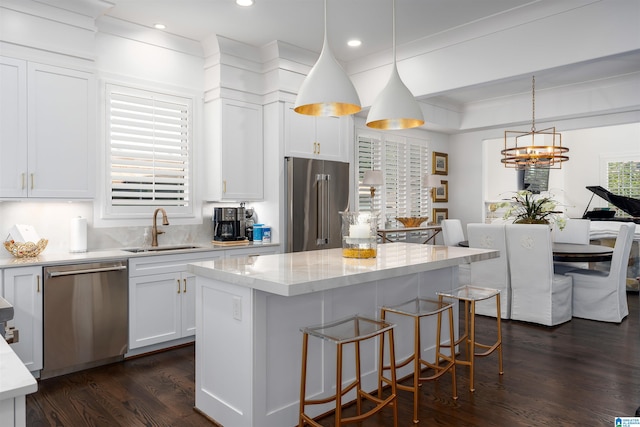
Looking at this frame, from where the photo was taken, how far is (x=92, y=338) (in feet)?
11.2

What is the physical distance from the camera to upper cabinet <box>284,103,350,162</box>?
4801 mm

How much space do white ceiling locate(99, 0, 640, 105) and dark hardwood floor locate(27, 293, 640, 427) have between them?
95.0 inches

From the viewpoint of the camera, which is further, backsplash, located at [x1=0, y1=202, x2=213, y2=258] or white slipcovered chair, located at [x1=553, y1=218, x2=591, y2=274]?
white slipcovered chair, located at [x1=553, y1=218, x2=591, y2=274]

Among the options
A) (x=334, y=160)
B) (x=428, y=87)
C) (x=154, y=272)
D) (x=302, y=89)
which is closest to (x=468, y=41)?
(x=428, y=87)

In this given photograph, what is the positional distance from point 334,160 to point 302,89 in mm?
2650

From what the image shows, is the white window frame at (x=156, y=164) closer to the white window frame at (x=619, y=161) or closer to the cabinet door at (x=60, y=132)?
the cabinet door at (x=60, y=132)

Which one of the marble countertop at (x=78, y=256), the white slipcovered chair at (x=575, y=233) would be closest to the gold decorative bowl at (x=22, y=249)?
the marble countertop at (x=78, y=256)

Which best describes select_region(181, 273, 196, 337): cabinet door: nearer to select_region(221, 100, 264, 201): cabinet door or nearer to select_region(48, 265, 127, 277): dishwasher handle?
select_region(48, 265, 127, 277): dishwasher handle

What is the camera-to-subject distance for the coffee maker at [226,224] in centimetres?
462

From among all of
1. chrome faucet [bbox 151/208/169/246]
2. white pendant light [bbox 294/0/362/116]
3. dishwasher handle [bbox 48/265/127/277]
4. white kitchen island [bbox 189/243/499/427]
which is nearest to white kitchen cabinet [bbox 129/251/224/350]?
dishwasher handle [bbox 48/265/127/277]

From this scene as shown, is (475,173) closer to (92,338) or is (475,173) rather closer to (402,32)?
(402,32)

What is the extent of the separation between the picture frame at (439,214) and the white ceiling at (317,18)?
3686 millimetres

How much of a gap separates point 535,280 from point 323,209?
92.4 inches

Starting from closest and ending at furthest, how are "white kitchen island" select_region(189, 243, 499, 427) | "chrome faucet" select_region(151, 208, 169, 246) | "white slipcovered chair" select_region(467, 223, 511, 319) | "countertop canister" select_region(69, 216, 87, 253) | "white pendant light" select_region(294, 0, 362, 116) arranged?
"white kitchen island" select_region(189, 243, 499, 427) < "white pendant light" select_region(294, 0, 362, 116) < "countertop canister" select_region(69, 216, 87, 253) < "chrome faucet" select_region(151, 208, 169, 246) < "white slipcovered chair" select_region(467, 223, 511, 319)
